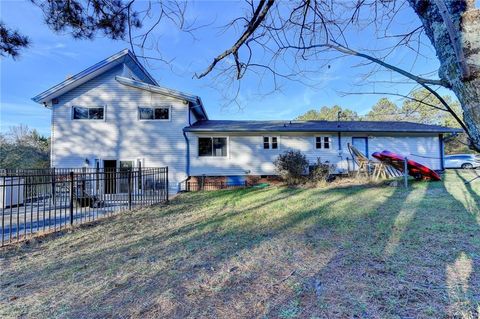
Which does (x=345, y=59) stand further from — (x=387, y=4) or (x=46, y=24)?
(x=46, y=24)

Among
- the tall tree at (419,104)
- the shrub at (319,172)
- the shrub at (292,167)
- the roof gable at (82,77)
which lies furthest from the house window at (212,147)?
the tall tree at (419,104)

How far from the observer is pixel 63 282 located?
3.14 m

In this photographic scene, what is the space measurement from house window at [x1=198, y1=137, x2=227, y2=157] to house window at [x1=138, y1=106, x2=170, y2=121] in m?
2.21

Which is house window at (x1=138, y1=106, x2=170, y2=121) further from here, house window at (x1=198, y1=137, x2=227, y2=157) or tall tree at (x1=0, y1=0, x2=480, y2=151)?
tall tree at (x1=0, y1=0, x2=480, y2=151)

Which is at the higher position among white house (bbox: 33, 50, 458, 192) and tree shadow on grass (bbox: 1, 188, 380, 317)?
white house (bbox: 33, 50, 458, 192)

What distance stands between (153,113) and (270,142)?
20.8 feet

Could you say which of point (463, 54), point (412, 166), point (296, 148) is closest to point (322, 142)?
point (296, 148)

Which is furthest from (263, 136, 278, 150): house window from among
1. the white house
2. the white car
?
the white car

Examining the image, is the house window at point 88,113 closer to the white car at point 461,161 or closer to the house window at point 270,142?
the house window at point 270,142

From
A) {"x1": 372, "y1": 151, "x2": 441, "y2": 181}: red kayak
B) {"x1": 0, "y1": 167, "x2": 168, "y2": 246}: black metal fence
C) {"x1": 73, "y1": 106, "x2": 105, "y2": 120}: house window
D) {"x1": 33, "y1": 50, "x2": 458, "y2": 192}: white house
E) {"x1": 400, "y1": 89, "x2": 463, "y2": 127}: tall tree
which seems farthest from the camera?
{"x1": 73, "y1": 106, "x2": 105, "y2": 120}: house window

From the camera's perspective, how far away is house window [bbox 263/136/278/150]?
1396 cm

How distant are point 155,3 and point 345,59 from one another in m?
2.23

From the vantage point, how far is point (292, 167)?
40.7ft

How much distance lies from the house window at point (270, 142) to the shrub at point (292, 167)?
1379mm
